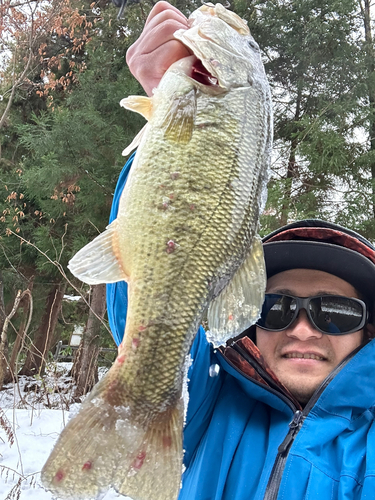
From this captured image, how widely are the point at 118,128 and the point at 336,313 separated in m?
5.28

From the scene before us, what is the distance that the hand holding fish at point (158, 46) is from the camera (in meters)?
1.47

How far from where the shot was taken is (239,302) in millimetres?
1266

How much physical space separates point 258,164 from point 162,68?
1.84 feet

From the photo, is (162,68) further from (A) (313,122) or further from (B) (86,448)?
(A) (313,122)

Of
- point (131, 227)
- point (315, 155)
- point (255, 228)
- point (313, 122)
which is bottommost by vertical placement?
point (131, 227)

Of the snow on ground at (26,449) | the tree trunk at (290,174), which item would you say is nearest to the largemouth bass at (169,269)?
the snow on ground at (26,449)

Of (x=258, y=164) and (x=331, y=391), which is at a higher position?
(x=258, y=164)

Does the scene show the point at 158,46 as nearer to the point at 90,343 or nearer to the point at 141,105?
the point at 141,105

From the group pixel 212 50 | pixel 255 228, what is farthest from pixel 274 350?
pixel 212 50

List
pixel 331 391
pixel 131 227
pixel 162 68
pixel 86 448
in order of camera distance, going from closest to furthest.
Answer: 1. pixel 86 448
2. pixel 131 227
3. pixel 162 68
4. pixel 331 391

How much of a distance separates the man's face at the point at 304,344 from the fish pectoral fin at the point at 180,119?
104 cm

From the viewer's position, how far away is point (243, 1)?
755cm

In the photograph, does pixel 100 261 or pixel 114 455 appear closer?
pixel 114 455

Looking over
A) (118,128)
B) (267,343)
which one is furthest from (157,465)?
(118,128)
